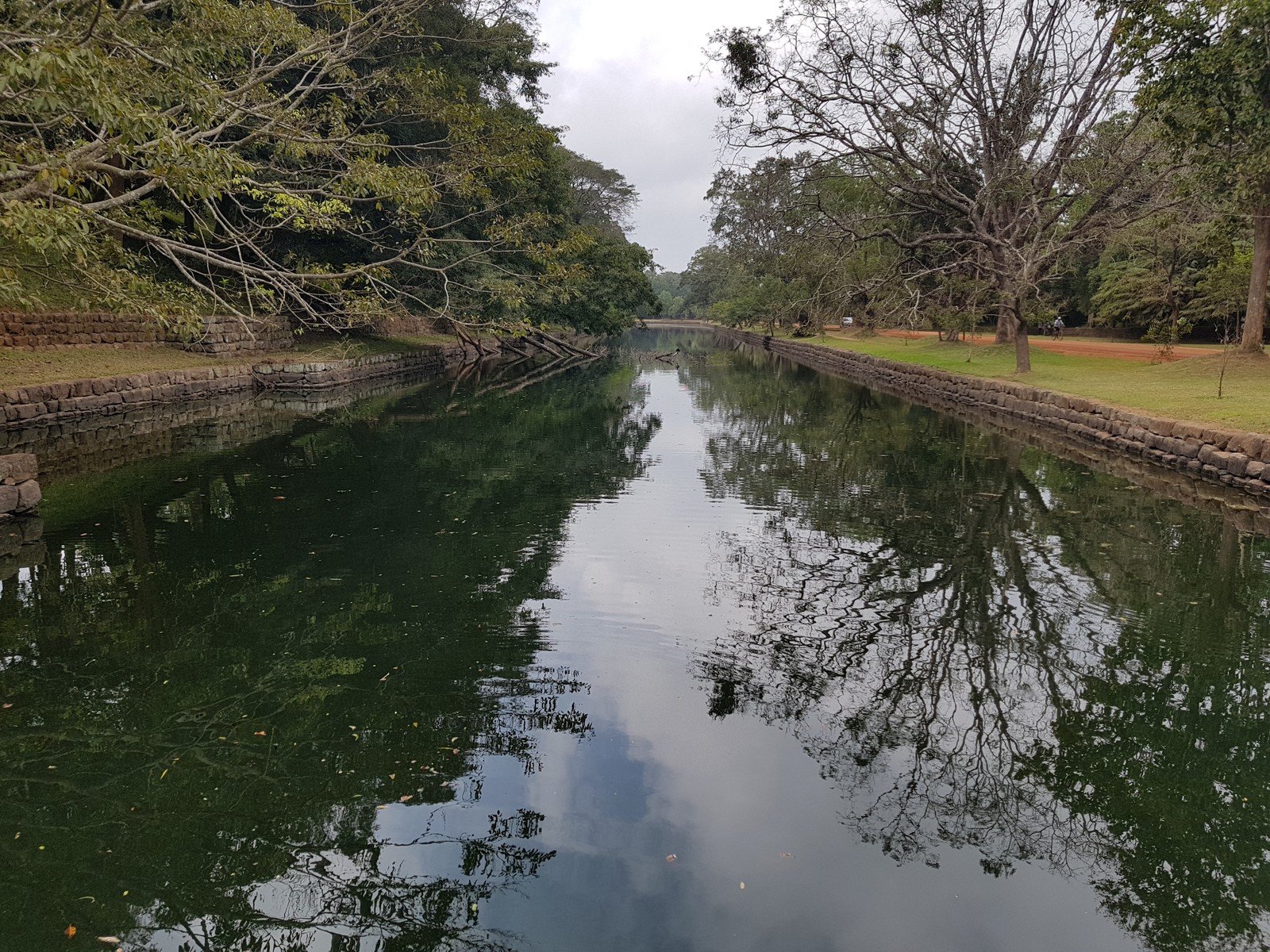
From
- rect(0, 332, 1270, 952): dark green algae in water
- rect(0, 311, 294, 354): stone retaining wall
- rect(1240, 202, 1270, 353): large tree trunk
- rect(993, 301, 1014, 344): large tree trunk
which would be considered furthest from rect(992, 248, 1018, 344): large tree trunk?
rect(0, 311, 294, 354): stone retaining wall

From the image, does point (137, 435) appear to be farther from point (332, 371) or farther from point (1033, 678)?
point (1033, 678)

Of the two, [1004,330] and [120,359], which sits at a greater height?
[1004,330]

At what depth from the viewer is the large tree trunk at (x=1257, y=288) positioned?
18844 millimetres

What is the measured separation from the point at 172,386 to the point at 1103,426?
20.5 metres

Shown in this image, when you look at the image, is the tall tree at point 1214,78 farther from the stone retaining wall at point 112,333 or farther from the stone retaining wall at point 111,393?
the stone retaining wall at point 111,393

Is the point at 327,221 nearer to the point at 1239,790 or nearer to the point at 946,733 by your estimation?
the point at 946,733

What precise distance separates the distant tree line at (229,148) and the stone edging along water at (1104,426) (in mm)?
11266

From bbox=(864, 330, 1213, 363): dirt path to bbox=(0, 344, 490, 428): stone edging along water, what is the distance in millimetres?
23395

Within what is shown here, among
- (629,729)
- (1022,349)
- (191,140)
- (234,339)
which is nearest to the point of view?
(629,729)

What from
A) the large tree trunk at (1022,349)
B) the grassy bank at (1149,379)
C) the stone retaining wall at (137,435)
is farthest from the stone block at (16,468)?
the large tree trunk at (1022,349)

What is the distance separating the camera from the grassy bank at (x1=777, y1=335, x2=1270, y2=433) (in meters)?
14.4

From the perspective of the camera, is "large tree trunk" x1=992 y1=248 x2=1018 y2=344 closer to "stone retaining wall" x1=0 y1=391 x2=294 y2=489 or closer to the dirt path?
the dirt path

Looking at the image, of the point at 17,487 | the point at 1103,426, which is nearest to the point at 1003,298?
the point at 1103,426

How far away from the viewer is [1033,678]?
5.89 m
